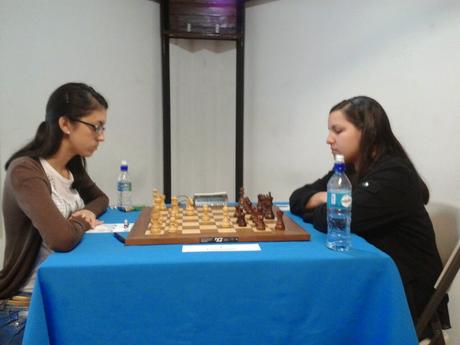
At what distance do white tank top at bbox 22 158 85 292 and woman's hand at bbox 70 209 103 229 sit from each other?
0.05 metres

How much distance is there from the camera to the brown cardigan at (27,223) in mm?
1303

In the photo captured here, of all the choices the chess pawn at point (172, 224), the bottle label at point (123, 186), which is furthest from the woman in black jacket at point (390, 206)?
the bottle label at point (123, 186)

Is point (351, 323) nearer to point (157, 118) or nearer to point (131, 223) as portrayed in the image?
point (131, 223)

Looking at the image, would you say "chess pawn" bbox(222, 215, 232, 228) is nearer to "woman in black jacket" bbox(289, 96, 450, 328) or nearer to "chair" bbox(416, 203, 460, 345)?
"woman in black jacket" bbox(289, 96, 450, 328)

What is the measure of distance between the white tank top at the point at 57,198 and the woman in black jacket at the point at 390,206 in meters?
1.16

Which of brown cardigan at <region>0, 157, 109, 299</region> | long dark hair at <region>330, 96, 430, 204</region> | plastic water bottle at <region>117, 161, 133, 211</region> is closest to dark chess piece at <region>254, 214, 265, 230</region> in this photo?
long dark hair at <region>330, 96, 430, 204</region>

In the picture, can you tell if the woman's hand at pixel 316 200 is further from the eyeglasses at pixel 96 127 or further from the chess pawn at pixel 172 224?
the eyeglasses at pixel 96 127

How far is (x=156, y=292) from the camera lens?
1179mm

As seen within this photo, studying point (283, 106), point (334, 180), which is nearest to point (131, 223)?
point (334, 180)

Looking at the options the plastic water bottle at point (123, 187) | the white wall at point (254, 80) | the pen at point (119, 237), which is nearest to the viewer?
the pen at point (119, 237)

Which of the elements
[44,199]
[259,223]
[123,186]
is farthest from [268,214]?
[123,186]

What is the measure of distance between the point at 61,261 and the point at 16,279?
0.40 meters

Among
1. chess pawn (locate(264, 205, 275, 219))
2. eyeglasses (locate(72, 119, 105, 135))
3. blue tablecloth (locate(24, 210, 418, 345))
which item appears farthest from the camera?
chess pawn (locate(264, 205, 275, 219))

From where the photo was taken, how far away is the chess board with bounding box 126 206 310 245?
1.38m
